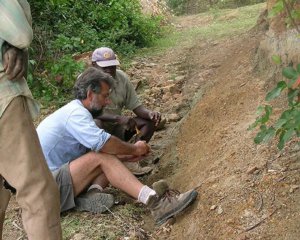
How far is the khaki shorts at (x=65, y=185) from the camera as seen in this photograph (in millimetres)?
3645

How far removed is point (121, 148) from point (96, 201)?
16.5 inches

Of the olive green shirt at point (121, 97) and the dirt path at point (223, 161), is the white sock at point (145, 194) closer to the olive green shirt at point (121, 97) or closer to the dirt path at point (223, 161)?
the dirt path at point (223, 161)

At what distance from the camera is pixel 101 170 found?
12.2 ft

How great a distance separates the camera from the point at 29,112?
7.97 ft

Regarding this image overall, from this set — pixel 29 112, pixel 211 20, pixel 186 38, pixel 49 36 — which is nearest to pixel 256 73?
pixel 29 112

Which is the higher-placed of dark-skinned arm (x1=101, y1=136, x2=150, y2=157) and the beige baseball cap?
the beige baseball cap

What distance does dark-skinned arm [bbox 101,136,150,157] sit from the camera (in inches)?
142

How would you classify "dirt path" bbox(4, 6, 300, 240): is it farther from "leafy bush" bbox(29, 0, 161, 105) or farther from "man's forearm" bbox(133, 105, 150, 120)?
"leafy bush" bbox(29, 0, 161, 105)

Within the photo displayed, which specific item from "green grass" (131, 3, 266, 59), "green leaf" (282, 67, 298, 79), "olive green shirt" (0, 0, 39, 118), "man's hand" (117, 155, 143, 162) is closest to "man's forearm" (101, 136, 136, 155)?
"man's hand" (117, 155, 143, 162)

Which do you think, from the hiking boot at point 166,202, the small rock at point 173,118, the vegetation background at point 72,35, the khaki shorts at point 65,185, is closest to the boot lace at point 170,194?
the hiking boot at point 166,202

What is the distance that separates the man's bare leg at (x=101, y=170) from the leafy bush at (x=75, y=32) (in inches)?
104

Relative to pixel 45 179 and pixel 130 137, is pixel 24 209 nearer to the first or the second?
pixel 45 179

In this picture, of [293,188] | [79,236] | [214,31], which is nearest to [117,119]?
[79,236]

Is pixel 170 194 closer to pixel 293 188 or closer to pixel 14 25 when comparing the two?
pixel 293 188
